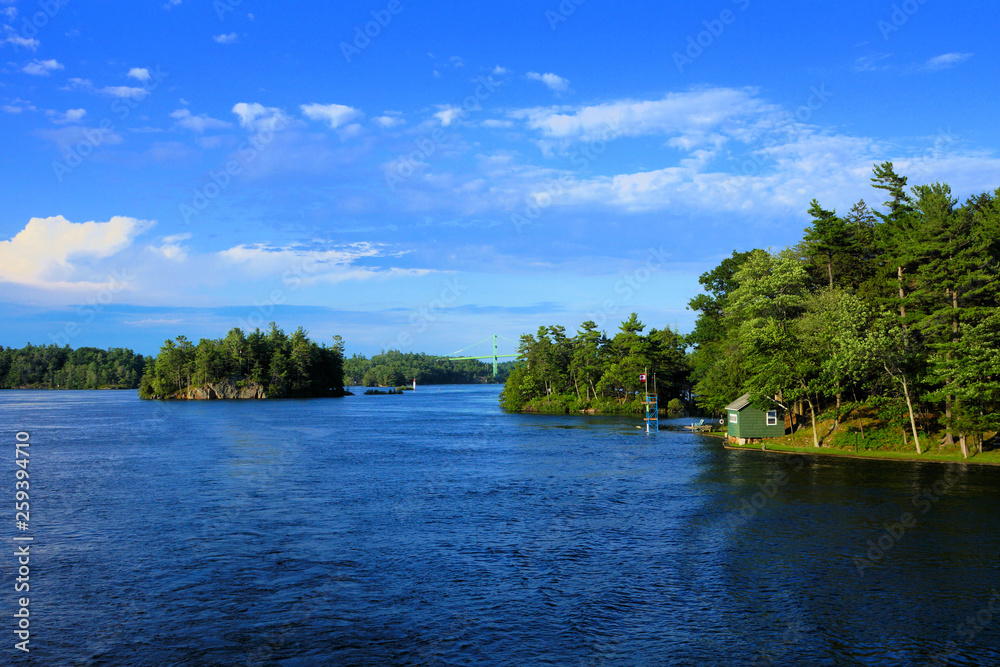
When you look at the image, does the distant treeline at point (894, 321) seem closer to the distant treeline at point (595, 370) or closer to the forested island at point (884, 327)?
the forested island at point (884, 327)

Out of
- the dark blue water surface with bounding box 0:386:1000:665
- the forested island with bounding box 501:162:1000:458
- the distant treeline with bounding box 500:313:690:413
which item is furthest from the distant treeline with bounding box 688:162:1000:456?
the distant treeline with bounding box 500:313:690:413

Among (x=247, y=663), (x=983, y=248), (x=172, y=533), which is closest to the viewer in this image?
(x=247, y=663)

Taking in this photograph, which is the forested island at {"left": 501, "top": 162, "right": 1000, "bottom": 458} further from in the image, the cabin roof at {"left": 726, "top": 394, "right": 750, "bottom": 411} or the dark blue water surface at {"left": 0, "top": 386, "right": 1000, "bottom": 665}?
the dark blue water surface at {"left": 0, "top": 386, "right": 1000, "bottom": 665}

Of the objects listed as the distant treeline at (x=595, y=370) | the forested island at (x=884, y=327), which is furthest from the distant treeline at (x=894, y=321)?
the distant treeline at (x=595, y=370)

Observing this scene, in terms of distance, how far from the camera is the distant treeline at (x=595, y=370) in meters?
120

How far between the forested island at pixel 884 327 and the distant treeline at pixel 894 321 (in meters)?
0.12

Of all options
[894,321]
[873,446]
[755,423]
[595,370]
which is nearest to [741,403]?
[755,423]

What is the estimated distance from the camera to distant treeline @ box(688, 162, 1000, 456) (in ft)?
154

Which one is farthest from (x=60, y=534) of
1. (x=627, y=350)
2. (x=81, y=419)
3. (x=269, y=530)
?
(x=627, y=350)

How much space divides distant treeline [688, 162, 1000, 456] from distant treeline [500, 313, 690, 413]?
46689 mm

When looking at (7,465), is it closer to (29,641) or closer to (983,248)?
(29,641)

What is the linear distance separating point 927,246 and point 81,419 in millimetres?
121736

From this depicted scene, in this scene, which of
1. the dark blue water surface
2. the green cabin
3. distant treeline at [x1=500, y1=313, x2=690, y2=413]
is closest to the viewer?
the dark blue water surface

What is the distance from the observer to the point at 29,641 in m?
19.2
